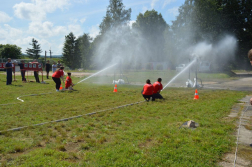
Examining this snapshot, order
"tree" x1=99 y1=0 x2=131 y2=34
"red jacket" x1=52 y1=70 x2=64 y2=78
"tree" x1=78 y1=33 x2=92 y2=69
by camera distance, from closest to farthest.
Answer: "red jacket" x1=52 y1=70 x2=64 y2=78 → "tree" x1=99 y1=0 x2=131 y2=34 → "tree" x1=78 y1=33 x2=92 y2=69

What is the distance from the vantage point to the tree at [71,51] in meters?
69.7

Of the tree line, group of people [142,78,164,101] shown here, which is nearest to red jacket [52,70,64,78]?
group of people [142,78,164,101]

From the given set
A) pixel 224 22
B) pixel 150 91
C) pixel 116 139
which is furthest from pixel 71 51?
pixel 116 139

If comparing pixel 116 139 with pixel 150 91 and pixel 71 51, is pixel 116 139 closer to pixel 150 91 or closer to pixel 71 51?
pixel 150 91

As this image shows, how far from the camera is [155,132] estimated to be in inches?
219

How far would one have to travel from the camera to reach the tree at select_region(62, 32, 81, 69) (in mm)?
69688

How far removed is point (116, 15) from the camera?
4725 centimetres

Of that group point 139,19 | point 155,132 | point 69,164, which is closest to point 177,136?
point 155,132

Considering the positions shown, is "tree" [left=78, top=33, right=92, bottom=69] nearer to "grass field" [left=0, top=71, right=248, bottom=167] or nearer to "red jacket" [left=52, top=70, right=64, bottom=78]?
"red jacket" [left=52, top=70, right=64, bottom=78]

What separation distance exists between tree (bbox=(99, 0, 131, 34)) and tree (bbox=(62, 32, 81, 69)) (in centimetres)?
2535

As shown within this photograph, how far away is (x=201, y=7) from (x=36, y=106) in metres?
32.6

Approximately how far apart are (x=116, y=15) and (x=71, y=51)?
28267mm

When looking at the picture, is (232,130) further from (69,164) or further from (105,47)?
(105,47)

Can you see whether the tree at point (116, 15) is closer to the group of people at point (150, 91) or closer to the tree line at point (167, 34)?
the tree line at point (167, 34)
